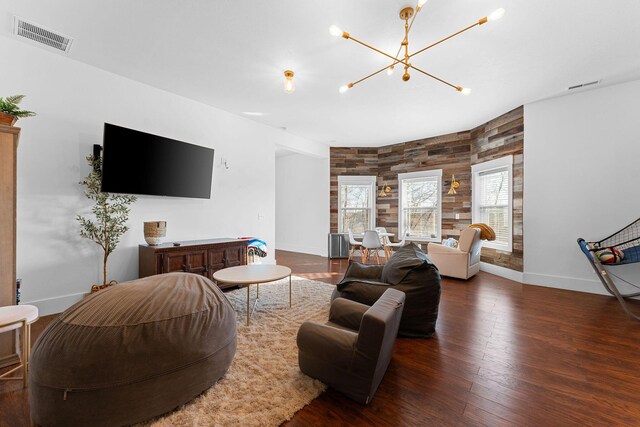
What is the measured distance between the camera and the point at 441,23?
7.98 ft

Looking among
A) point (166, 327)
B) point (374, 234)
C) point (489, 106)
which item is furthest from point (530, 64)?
point (166, 327)

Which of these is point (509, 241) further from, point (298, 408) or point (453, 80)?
point (298, 408)

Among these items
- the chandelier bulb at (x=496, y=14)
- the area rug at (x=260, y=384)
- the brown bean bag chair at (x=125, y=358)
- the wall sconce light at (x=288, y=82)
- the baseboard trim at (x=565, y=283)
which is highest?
the wall sconce light at (x=288, y=82)

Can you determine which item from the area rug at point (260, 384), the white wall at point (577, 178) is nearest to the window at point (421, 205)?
the white wall at point (577, 178)

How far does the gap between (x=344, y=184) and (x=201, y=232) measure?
4093mm

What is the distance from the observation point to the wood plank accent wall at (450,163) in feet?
15.5

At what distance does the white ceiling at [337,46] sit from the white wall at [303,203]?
2993 mm

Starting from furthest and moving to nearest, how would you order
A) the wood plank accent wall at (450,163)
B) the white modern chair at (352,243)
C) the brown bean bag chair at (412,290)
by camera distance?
the white modern chair at (352,243), the wood plank accent wall at (450,163), the brown bean bag chair at (412,290)

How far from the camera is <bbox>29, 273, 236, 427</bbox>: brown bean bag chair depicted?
4.18 feet

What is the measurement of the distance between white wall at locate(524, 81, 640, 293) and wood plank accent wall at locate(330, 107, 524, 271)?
0.21m

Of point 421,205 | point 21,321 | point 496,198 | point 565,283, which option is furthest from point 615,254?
point 21,321

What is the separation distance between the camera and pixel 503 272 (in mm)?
4938

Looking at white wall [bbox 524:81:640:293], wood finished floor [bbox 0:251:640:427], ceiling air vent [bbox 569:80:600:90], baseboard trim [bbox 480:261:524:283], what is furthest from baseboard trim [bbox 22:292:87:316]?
ceiling air vent [bbox 569:80:600:90]

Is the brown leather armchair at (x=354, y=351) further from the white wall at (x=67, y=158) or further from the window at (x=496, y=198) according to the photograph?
Answer: the window at (x=496, y=198)
